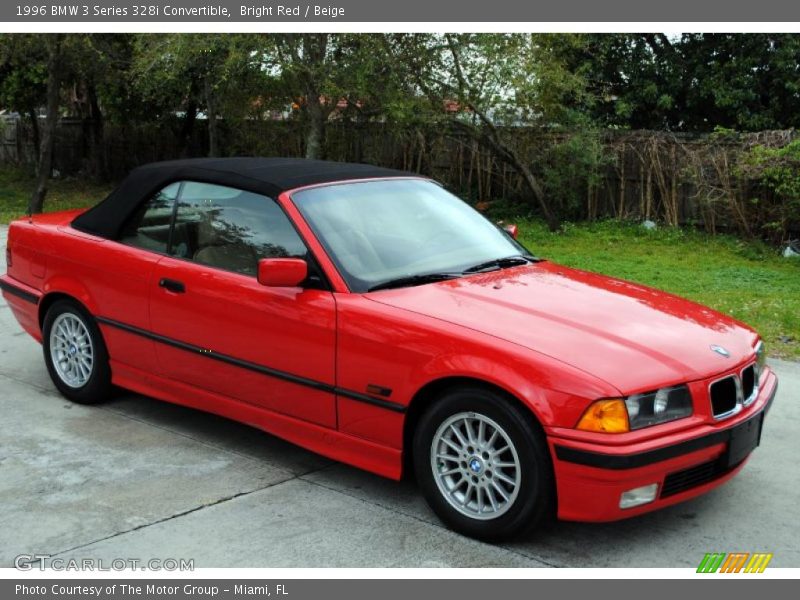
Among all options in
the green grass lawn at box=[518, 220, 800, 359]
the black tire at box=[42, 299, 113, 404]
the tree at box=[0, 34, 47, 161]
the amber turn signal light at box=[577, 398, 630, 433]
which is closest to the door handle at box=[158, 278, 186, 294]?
the black tire at box=[42, 299, 113, 404]

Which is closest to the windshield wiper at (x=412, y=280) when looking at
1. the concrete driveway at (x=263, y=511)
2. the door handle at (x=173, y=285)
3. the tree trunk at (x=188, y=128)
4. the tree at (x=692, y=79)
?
the concrete driveway at (x=263, y=511)

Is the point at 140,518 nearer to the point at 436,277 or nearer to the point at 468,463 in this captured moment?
the point at 468,463

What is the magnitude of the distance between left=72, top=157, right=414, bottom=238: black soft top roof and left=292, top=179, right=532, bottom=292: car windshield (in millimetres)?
120

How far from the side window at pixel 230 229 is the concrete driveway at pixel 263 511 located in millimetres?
1050

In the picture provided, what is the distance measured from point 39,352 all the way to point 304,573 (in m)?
4.30

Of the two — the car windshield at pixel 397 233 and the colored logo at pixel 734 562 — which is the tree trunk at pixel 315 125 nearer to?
the car windshield at pixel 397 233

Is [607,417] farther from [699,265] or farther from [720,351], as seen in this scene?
[699,265]

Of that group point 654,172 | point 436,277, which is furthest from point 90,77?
point 436,277

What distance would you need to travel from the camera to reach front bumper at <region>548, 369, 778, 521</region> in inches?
150

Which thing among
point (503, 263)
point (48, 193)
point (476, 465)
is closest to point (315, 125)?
point (48, 193)

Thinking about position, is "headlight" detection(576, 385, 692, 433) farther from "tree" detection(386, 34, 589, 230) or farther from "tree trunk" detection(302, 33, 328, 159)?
"tree trunk" detection(302, 33, 328, 159)

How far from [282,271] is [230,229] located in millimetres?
784

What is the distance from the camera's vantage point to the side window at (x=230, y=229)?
5.03m

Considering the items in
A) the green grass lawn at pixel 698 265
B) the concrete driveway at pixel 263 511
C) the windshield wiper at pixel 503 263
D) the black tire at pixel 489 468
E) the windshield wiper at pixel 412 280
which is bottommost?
the concrete driveway at pixel 263 511
